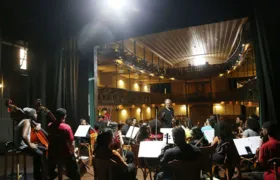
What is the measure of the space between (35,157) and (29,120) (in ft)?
2.51

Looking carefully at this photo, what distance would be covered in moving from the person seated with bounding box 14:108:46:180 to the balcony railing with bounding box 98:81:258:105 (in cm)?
1087

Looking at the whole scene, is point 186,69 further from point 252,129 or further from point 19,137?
point 19,137

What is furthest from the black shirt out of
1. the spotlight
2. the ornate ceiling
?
the ornate ceiling

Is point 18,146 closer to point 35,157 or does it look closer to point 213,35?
point 35,157

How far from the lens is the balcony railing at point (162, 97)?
15786mm

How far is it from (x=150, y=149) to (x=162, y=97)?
22055 millimetres

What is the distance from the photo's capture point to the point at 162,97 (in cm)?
2555

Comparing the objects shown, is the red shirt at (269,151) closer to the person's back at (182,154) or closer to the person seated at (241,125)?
the person's back at (182,154)

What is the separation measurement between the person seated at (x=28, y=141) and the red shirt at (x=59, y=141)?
48cm

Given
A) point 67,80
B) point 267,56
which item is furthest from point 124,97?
point 267,56

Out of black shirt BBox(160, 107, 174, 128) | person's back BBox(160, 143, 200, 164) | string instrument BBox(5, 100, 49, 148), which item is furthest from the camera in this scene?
black shirt BBox(160, 107, 174, 128)

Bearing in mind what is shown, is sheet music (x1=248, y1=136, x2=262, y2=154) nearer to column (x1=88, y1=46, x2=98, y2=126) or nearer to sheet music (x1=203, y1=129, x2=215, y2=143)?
sheet music (x1=203, y1=129, x2=215, y2=143)

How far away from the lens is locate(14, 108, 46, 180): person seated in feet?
12.4

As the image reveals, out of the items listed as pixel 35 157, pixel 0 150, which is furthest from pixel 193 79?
pixel 35 157
